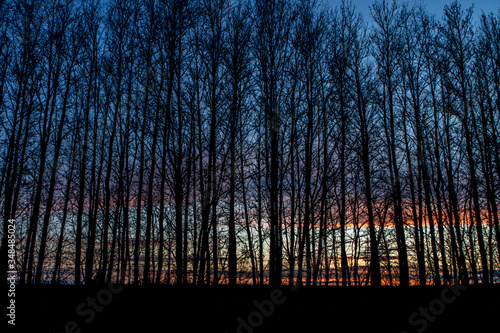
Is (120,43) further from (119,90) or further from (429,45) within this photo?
(429,45)

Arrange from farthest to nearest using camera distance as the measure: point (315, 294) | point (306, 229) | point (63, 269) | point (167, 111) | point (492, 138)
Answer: point (63, 269), point (492, 138), point (306, 229), point (167, 111), point (315, 294)

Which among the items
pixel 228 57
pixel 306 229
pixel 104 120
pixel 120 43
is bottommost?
pixel 306 229

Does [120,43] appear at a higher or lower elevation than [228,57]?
higher

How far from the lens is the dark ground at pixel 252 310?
5.28m

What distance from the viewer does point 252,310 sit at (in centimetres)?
566

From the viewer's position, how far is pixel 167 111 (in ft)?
37.2

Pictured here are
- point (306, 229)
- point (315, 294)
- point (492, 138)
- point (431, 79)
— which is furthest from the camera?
point (431, 79)

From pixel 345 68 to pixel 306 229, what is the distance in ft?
24.4

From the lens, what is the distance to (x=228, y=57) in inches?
487

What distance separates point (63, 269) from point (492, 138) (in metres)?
29.9

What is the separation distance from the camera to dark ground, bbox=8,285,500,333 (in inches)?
208

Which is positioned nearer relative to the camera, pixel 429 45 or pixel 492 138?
pixel 492 138

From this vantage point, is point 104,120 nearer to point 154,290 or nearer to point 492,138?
point 154,290

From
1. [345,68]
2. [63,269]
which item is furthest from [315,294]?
[63,269]
